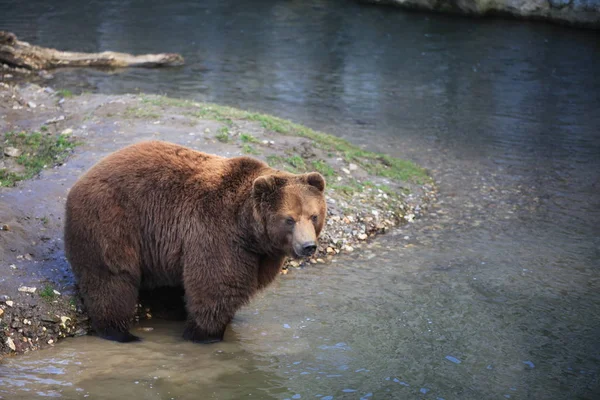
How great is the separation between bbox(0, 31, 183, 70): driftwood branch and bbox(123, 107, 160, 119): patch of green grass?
6.98 meters

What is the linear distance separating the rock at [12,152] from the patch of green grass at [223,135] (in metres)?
2.86

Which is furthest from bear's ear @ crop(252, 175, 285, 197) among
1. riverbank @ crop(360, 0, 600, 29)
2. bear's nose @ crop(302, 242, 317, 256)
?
riverbank @ crop(360, 0, 600, 29)

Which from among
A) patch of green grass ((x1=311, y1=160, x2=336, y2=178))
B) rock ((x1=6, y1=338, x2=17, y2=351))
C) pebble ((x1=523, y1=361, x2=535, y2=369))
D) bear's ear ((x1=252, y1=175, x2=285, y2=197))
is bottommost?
rock ((x1=6, y1=338, x2=17, y2=351))

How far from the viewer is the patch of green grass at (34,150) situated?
9109 millimetres

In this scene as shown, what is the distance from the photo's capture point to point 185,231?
6285 mm

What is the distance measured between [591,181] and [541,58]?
10.1 m

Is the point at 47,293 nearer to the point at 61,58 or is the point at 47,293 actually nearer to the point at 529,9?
the point at 61,58

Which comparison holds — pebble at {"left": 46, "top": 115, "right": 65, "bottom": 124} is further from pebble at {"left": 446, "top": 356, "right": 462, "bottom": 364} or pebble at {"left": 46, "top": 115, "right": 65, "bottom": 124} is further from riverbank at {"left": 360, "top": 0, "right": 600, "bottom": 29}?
riverbank at {"left": 360, "top": 0, "right": 600, "bottom": 29}

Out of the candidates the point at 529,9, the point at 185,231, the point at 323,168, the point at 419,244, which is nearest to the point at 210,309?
the point at 185,231

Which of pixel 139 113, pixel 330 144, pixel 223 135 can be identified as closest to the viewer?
pixel 223 135

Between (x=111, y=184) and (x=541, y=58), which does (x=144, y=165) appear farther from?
(x=541, y=58)

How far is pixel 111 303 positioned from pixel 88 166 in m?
3.11

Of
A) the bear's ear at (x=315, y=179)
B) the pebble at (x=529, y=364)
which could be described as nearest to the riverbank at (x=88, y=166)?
the bear's ear at (x=315, y=179)

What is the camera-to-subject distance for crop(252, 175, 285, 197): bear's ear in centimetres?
607
